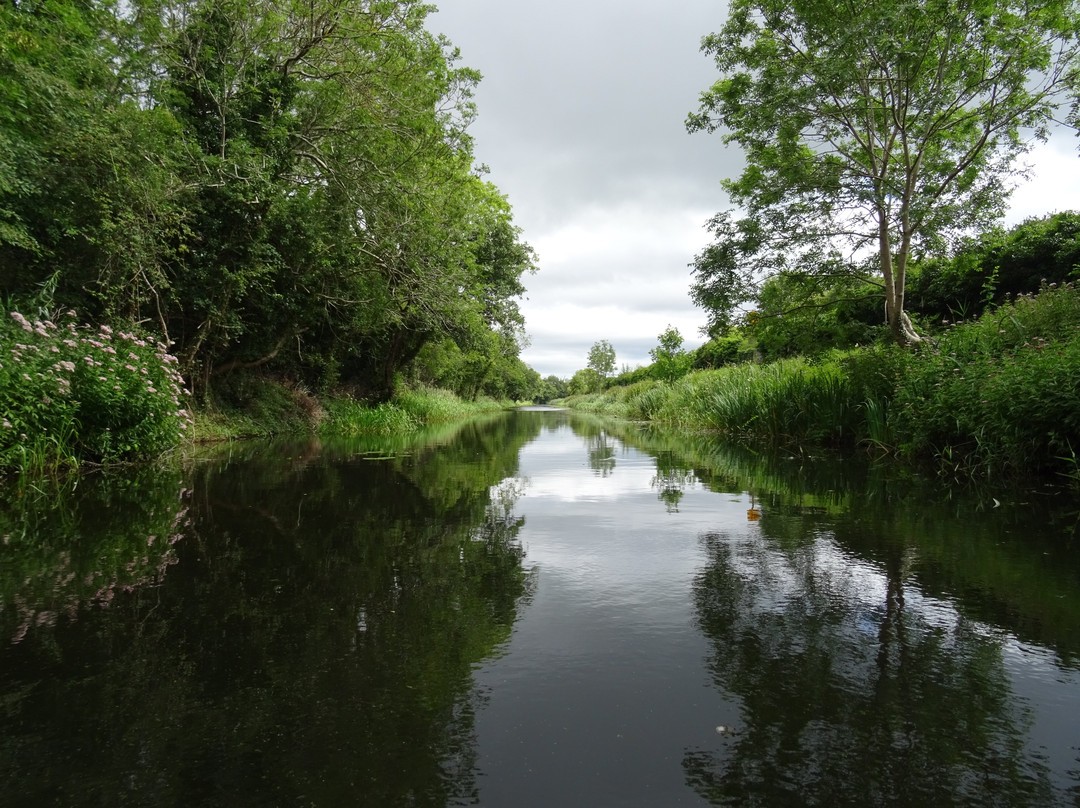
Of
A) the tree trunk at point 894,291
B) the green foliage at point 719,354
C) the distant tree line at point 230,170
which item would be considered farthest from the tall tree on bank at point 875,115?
the green foliage at point 719,354

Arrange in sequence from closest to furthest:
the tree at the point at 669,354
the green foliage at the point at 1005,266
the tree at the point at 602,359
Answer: the green foliage at the point at 1005,266
the tree at the point at 669,354
the tree at the point at 602,359

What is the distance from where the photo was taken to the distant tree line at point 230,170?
7.70m

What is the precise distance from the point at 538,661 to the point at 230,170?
11.0m

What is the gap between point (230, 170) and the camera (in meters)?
9.95

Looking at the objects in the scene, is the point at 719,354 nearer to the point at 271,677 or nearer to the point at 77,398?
the point at 77,398

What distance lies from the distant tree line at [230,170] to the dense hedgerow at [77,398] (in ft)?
5.62

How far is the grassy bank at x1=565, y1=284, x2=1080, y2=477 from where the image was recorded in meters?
5.37

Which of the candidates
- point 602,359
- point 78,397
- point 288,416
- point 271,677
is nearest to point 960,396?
point 271,677

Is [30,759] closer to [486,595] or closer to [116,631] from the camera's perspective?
[116,631]

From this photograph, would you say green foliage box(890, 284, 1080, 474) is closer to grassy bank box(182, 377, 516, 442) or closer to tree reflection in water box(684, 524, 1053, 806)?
tree reflection in water box(684, 524, 1053, 806)

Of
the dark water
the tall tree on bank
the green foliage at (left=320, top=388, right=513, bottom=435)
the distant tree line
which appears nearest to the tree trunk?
the tall tree on bank

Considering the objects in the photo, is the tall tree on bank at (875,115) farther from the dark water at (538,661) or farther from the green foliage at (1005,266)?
the dark water at (538,661)

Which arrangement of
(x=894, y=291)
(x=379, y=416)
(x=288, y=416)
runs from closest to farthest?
(x=894, y=291) < (x=288, y=416) < (x=379, y=416)

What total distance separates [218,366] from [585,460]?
9353 mm
